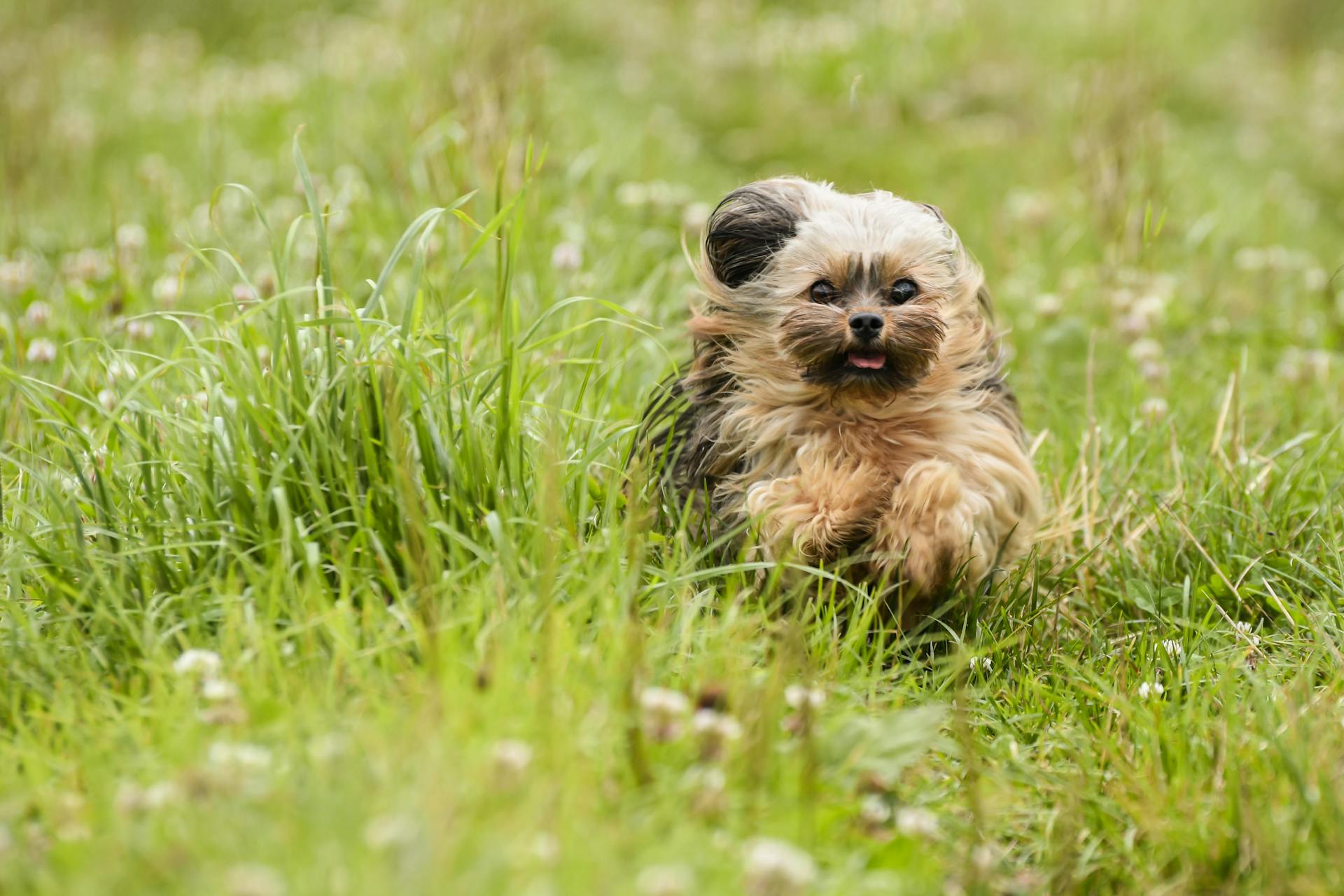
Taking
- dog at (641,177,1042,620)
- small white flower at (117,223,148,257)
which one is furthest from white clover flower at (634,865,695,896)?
small white flower at (117,223,148,257)

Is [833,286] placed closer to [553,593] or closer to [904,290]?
[904,290]

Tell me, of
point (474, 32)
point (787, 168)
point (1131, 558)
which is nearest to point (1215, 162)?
point (787, 168)

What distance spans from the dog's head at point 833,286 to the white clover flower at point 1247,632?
1040 mm

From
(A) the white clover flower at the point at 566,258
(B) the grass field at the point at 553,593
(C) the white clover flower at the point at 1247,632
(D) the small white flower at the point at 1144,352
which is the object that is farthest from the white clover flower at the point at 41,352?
(D) the small white flower at the point at 1144,352

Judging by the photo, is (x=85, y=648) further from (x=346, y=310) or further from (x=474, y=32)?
(x=474, y=32)

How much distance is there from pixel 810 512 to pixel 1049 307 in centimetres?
251

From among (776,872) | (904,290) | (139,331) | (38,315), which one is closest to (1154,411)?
(904,290)

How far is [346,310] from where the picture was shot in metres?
3.79

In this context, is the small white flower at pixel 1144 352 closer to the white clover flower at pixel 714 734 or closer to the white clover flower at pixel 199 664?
the white clover flower at pixel 714 734

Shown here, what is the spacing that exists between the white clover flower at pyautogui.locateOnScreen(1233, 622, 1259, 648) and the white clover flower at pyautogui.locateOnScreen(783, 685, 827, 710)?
1.24 m

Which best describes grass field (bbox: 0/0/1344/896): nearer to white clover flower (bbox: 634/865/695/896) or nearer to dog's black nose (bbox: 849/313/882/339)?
white clover flower (bbox: 634/865/695/896)

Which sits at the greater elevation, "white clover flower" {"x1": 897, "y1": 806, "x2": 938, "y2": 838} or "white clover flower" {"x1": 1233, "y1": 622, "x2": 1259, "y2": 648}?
"white clover flower" {"x1": 897, "y1": 806, "x2": 938, "y2": 838}

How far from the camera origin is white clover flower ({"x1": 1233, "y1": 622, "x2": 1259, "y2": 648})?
3.43 metres

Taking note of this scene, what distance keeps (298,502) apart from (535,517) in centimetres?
56
